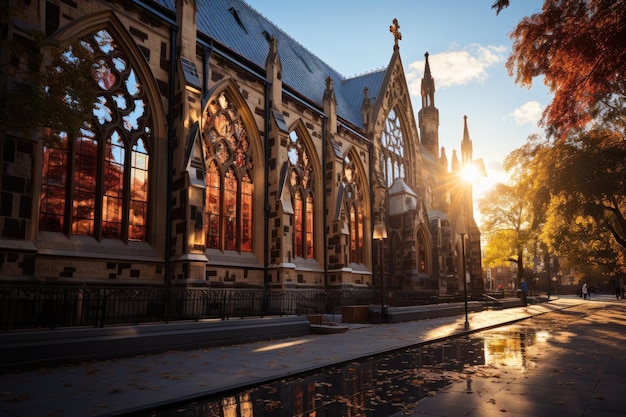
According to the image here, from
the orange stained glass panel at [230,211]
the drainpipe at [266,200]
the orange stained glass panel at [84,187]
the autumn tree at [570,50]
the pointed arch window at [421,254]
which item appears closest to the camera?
the autumn tree at [570,50]

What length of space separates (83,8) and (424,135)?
35.6 m

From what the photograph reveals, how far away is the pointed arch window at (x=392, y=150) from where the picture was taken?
32.3 metres

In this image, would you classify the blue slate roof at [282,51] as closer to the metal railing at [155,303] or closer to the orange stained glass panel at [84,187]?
the orange stained glass panel at [84,187]

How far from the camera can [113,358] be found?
9234 mm

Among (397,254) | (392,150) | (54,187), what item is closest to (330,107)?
(392,150)

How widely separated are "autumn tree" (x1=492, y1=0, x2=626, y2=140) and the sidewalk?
6347 mm

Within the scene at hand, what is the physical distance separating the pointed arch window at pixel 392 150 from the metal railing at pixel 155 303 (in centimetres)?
1040

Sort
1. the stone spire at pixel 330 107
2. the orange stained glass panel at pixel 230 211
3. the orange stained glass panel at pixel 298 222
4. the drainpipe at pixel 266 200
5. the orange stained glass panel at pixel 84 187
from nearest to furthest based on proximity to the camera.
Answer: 1. the orange stained glass panel at pixel 84 187
2. the orange stained glass panel at pixel 230 211
3. the drainpipe at pixel 266 200
4. the orange stained glass panel at pixel 298 222
5. the stone spire at pixel 330 107

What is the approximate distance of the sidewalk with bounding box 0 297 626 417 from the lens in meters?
5.56

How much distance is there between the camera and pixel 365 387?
22.5ft

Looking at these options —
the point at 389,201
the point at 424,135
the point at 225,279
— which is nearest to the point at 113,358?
the point at 225,279

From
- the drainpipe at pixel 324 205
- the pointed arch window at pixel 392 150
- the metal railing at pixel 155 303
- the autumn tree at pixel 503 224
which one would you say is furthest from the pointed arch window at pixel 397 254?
the autumn tree at pixel 503 224

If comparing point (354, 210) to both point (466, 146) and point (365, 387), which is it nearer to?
point (365, 387)

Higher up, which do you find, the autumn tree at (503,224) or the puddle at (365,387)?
the autumn tree at (503,224)
